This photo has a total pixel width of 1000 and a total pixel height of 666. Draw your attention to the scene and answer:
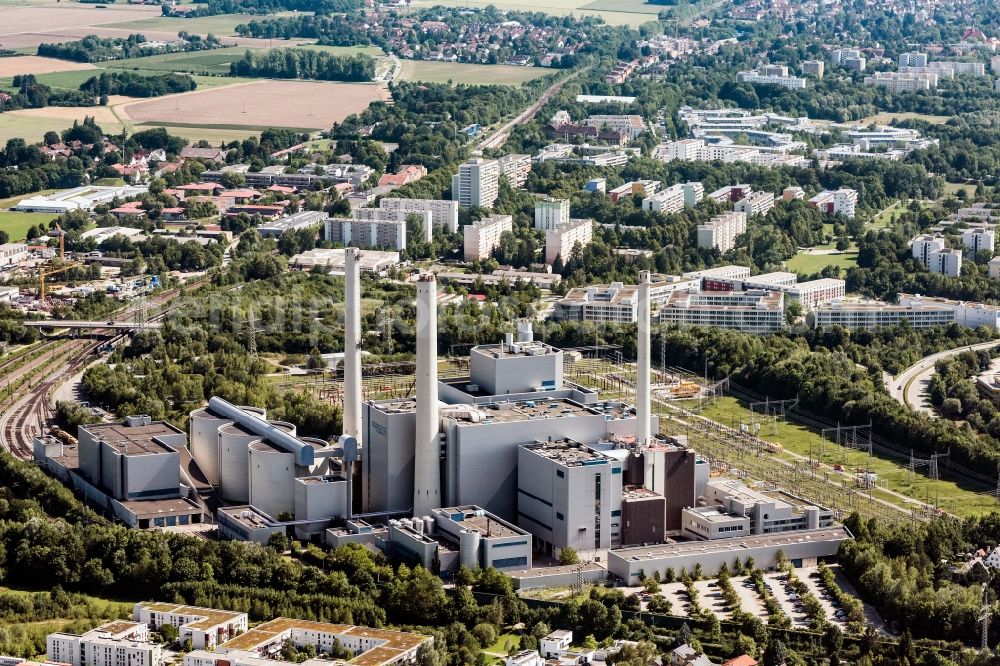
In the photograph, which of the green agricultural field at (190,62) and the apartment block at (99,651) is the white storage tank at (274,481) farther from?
the green agricultural field at (190,62)

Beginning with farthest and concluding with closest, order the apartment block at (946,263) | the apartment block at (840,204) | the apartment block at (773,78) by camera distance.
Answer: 1. the apartment block at (773,78)
2. the apartment block at (840,204)
3. the apartment block at (946,263)

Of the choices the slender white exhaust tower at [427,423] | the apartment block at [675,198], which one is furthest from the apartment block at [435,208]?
the slender white exhaust tower at [427,423]

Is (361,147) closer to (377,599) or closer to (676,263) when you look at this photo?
(676,263)

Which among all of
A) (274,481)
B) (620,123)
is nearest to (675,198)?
(620,123)

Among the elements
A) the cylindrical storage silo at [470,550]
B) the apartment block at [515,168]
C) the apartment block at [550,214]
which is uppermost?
the apartment block at [515,168]

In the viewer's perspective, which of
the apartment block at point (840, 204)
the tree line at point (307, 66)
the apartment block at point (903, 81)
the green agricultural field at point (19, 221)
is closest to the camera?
the green agricultural field at point (19, 221)

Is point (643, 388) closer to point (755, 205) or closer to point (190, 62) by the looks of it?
point (755, 205)
